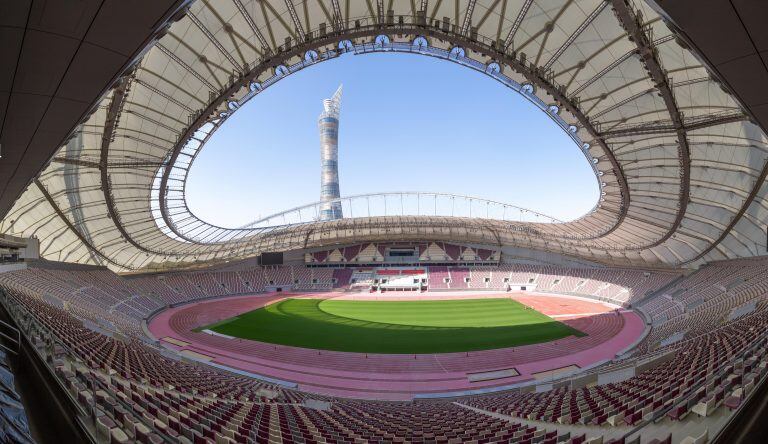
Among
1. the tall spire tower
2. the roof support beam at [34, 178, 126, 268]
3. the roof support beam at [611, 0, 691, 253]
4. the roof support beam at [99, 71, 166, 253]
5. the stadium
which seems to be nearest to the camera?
the stadium

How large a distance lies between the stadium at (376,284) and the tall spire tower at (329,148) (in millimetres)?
58233

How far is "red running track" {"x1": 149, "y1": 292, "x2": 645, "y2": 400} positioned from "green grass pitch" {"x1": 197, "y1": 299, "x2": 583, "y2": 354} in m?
1.53

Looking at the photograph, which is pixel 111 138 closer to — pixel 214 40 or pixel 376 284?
pixel 214 40

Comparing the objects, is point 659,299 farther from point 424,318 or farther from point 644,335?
point 424,318

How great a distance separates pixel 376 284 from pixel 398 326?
79.5ft

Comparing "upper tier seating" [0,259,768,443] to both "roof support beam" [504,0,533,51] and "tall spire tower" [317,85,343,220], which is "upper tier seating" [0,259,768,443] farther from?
"tall spire tower" [317,85,343,220]

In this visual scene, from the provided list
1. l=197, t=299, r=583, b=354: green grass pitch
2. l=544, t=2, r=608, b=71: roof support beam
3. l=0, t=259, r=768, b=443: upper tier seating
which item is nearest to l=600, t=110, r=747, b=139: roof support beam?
l=544, t=2, r=608, b=71: roof support beam

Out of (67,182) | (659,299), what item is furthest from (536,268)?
(67,182)

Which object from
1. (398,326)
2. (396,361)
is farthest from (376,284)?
(396,361)

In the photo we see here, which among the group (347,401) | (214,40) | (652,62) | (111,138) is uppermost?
(214,40)

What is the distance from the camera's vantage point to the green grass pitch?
28.9 m

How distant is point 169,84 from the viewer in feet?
74.0

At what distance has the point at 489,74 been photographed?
78.1 ft

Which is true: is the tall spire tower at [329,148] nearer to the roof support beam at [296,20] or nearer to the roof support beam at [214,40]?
the roof support beam at [214,40]
